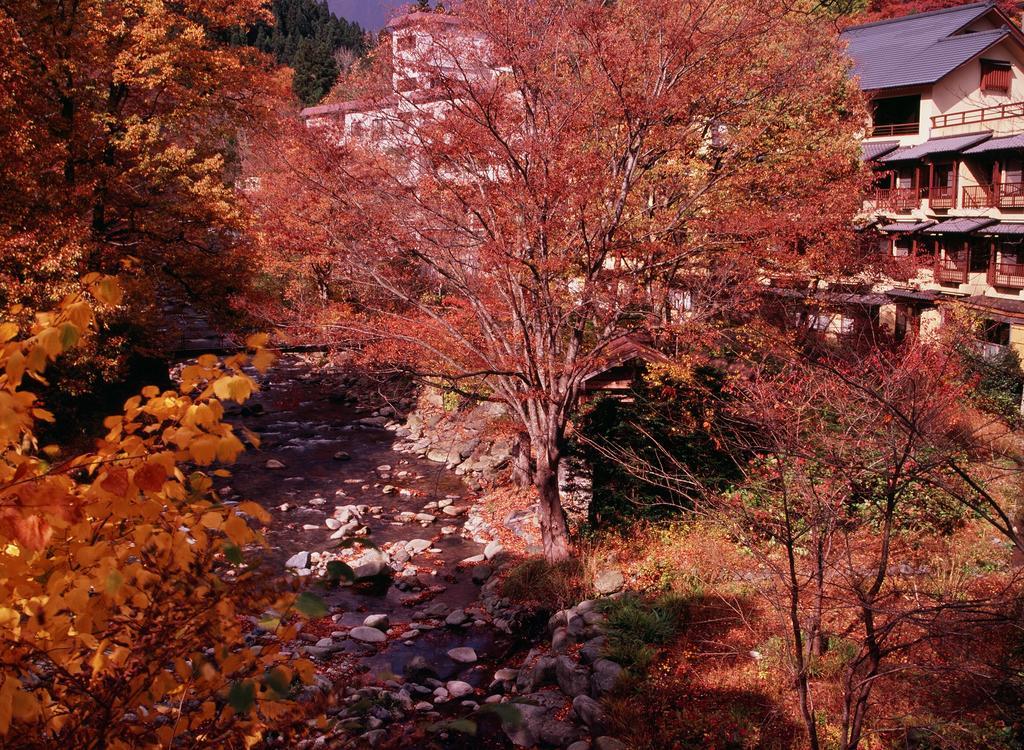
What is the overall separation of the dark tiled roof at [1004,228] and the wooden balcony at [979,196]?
0.85 metres

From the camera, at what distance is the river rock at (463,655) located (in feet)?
31.2

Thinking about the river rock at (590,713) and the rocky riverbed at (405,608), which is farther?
the rocky riverbed at (405,608)

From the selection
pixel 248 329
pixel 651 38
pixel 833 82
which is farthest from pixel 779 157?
pixel 248 329

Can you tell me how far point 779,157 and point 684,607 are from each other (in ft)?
37.0

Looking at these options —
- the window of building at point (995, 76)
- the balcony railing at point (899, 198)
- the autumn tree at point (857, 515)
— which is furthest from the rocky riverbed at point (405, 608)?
the window of building at point (995, 76)

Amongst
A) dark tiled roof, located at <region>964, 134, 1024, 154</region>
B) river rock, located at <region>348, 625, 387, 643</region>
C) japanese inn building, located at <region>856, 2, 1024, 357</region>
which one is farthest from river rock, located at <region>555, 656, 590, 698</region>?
dark tiled roof, located at <region>964, 134, 1024, 154</region>

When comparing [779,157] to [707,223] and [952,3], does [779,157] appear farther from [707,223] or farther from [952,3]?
[952,3]

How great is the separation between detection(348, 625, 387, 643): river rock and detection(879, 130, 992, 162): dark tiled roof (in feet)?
70.1

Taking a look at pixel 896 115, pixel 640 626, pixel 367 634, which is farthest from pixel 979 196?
pixel 367 634

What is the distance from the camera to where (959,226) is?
70.4ft

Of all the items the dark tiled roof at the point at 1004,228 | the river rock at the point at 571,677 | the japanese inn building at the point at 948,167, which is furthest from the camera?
the japanese inn building at the point at 948,167

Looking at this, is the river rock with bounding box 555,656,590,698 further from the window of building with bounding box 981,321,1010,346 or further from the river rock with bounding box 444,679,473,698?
the window of building with bounding box 981,321,1010,346

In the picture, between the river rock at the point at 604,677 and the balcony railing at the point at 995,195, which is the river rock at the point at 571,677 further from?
the balcony railing at the point at 995,195

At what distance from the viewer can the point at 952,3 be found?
107 feet
